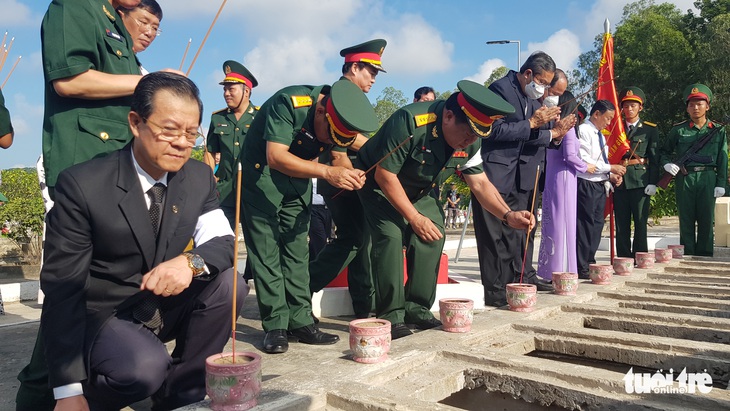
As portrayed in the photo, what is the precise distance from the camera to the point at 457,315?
2.97m

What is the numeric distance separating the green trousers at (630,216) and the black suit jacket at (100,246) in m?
5.38

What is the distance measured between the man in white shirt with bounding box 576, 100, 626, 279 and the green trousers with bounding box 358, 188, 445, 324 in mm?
2474

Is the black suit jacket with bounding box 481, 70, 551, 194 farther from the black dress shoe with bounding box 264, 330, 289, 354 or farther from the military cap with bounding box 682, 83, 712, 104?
the military cap with bounding box 682, 83, 712, 104

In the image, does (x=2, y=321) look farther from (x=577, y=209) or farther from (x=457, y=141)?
(x=577, y=209)

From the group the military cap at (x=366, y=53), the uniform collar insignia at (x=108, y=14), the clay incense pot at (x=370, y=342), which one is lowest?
the clay incense pot at (x=370, y=342)

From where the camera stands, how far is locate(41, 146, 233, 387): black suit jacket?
1653 millimetres

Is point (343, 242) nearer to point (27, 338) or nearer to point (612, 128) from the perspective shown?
point (27, 338)

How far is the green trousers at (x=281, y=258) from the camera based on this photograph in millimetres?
2998

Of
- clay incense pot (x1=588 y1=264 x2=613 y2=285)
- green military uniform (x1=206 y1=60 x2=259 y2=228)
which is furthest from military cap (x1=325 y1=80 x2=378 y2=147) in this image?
clay incense pot (x1=588 y1=264 x2=613 y2=285)

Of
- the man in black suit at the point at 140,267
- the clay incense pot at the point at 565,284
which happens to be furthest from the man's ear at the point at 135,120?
the clay incense pot at the point at 565,284

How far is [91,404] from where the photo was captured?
6.19 feet

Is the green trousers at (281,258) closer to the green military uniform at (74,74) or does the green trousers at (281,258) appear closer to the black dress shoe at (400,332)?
the black dress shoe at (400,332)

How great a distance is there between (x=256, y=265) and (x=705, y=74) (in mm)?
22833

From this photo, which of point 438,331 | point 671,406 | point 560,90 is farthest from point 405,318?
point 560,90
